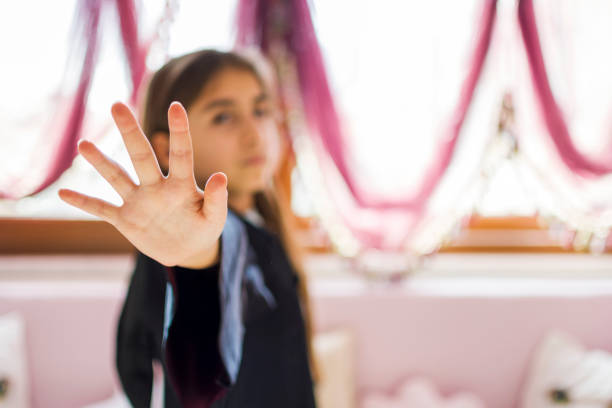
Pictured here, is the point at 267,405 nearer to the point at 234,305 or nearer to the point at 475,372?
the point at 234,305

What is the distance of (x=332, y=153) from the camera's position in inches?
48.9

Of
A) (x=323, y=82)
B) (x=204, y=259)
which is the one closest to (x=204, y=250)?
(x=204, y=259)

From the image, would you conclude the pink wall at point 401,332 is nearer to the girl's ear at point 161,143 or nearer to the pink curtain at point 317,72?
the pink curtain at point 317,72

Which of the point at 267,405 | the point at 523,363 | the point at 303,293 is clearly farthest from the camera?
the point at 523,363

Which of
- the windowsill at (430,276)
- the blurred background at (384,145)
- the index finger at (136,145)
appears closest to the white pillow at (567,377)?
the blurred background at (384,145)

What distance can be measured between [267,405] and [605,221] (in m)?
1.18

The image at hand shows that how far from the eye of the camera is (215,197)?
464 millimetres

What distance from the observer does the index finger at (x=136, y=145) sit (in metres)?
0.45

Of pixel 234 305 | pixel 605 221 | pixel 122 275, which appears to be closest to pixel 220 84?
pixel 234 305

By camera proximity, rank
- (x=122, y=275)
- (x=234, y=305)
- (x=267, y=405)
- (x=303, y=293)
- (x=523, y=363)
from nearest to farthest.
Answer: (x=234, y=305), (x=267, y=405), (x=303, y=293), (x=523, y=363), (x=122, y=275)

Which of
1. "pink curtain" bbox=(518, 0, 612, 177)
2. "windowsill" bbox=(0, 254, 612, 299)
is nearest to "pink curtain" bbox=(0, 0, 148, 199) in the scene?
"windowsill" bbox=(0, 254, 612, 299)

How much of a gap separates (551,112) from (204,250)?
1.12 m

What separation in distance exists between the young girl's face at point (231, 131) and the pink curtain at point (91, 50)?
58 cm

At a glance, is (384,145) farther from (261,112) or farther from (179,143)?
(179,143)
